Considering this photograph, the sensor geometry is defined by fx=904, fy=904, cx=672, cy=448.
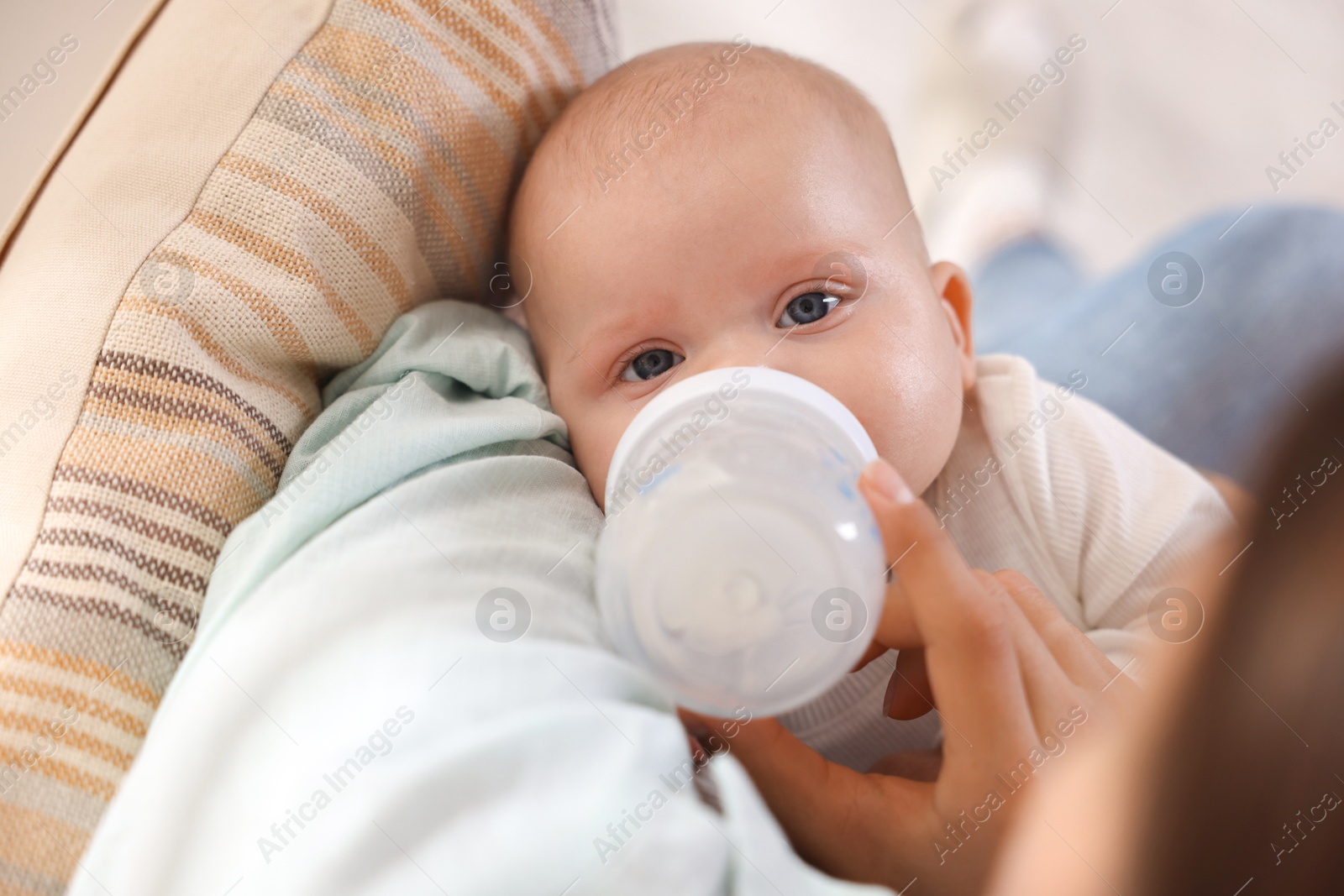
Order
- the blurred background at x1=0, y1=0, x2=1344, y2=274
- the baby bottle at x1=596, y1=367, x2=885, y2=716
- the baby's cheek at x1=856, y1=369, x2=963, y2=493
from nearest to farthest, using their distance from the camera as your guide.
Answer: the baby bottle at x1=596, y1=367, x2=885, y2=716
the baby's cheek at x1=856, y1=369, x2=963, y2=493
the blurred background at x1=0, y1=0, x2=1344, y2=274

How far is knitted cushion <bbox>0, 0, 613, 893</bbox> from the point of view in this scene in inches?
23.6

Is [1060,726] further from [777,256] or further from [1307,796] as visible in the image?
[777,256]

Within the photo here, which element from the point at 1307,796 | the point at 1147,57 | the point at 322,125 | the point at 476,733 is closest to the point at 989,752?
the point at 1307,796

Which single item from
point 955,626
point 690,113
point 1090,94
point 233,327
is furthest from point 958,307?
point 1090,94

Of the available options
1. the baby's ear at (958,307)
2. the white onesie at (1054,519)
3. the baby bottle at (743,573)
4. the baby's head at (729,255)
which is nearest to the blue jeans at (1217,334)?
the white onesie at (1054,519)

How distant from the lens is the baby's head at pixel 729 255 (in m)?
0.74

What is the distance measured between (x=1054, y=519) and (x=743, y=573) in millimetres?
523

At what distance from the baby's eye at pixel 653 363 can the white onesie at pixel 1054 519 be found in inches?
13.0

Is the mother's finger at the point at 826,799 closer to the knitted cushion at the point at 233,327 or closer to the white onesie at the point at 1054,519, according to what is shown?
the white onesie at the point at 1054,519

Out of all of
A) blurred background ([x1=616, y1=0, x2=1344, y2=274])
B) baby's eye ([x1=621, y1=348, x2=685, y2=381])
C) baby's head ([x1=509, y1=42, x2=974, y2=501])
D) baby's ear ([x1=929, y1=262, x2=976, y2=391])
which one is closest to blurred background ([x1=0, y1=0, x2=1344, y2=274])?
blurred background ([x1=616, y1=0, x2=1344, y2=274])

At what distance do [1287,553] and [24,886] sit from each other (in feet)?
2.40

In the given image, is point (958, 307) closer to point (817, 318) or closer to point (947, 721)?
point (817, 318)

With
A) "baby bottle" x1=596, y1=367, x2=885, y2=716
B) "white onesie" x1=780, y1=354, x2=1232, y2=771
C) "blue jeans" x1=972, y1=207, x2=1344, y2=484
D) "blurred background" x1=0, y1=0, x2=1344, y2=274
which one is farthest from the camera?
"blurred background" x1=0, y1=0, x2=1344, y2=274

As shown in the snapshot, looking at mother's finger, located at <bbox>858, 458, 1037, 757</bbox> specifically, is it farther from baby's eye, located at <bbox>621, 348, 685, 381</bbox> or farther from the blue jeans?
the blue jeans
